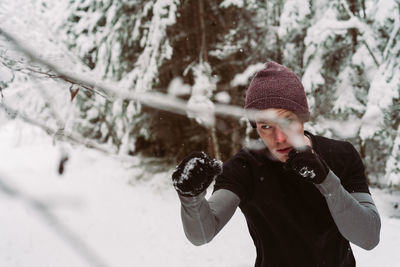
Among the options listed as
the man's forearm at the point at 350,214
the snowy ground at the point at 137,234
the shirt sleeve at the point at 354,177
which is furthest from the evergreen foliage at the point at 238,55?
the man's forearm at the point at 350,214

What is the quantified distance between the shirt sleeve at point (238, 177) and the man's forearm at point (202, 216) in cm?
10

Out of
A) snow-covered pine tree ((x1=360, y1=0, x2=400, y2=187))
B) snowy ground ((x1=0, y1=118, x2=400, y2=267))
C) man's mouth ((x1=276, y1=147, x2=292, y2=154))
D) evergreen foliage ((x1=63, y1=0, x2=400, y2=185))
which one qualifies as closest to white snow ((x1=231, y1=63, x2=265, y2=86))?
evergreen foliage ((x1=63, y1=0, x2=400, y2=185))

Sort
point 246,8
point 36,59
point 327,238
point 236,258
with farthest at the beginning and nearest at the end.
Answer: point 246,8, point 236,258, point 327,238, point 36,59

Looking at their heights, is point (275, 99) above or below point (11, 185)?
below

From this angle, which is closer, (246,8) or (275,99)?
(275,99)

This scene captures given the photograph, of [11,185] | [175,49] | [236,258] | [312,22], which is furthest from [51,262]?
[312,22]

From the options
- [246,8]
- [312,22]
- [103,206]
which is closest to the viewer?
[312,22]

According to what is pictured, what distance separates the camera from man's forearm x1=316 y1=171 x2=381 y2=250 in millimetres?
1406

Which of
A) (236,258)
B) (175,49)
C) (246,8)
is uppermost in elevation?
(246,8)

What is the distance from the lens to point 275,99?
5.74 ft

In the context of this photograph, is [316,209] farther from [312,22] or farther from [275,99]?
[312,22]

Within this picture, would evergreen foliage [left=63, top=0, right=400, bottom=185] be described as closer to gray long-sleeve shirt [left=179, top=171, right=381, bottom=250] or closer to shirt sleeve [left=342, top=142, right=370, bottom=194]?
shirt sleeve [left=342, top=142, right=370, bottom=194]

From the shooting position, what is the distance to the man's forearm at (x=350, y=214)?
141 cm

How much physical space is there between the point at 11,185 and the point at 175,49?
795 cm
